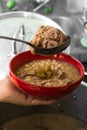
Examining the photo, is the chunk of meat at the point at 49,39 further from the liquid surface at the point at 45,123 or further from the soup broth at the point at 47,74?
the liquid surface at the point at 45,123

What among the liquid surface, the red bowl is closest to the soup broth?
the red bowl

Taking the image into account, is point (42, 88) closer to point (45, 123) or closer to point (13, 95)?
point (13, 95)

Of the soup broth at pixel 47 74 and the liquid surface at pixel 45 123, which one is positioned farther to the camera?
the liquid surface at pixel 45 123

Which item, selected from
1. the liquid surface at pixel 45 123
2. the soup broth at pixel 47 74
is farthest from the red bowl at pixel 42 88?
the liquid surface at pixel 45 123

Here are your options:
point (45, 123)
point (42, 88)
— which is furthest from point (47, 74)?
point (45, 123)

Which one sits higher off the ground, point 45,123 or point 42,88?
point 42,88

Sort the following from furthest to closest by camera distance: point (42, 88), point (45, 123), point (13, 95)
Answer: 1. point (45, 123)
2. point (13, 95)
3. point (42, 88)

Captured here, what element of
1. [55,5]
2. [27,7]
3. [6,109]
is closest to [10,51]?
[6,109]

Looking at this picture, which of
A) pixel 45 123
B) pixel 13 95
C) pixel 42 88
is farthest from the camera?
pixel 45 123

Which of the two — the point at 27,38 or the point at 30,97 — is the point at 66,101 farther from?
the point at 27,38
